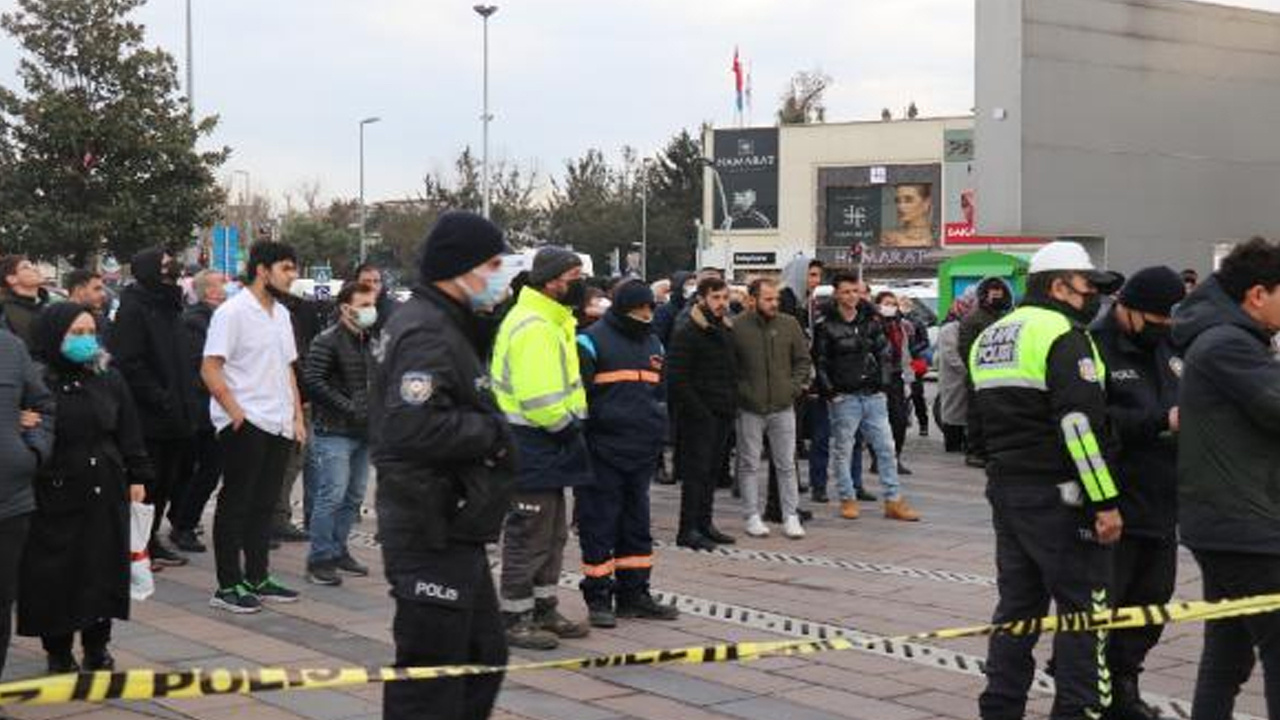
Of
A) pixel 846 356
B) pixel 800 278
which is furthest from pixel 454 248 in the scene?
pixel 800 278

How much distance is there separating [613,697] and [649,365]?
2337 mm

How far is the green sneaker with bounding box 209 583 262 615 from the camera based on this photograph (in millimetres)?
8117

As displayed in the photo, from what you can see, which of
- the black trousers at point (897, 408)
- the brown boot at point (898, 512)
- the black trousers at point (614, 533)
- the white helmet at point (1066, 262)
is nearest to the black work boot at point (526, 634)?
the black trousers at point (614, 533)

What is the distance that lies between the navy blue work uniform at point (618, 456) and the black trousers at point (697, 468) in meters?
1.87

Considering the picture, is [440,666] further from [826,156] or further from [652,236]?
[652,236]

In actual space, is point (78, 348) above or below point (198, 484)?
above

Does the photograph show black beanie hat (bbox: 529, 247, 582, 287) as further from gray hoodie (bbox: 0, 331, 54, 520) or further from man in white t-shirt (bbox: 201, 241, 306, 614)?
gray hoodie (bbox: 0, 331, 54, 520)

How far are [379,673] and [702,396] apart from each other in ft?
20.9

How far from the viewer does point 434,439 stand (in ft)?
14.4

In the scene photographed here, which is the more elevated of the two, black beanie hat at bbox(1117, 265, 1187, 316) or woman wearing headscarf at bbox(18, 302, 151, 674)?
black beanie hat at bbox(1117, 265, 1187, 316)

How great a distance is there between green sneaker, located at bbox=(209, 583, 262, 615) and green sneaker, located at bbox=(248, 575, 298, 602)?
154mm

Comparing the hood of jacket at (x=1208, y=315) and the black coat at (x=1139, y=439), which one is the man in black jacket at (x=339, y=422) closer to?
the black coat at (x=1139, y=439)

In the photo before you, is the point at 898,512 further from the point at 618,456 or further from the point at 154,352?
the point at 154,352

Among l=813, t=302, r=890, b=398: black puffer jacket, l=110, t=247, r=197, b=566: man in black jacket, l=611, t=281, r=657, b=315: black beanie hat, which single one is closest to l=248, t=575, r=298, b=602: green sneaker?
l=110, t=247, r=197, b=566: man in black jacket
